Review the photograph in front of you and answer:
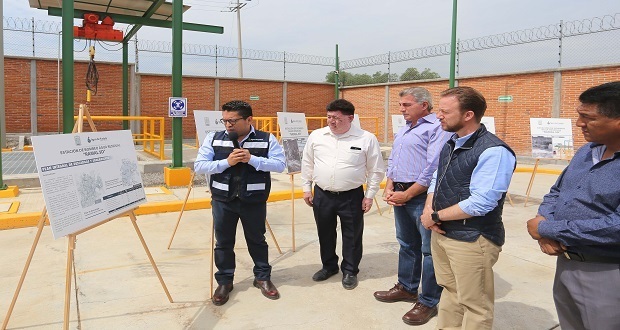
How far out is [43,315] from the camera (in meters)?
3.45

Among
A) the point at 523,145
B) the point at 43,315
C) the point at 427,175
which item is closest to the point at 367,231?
the point at 427,175

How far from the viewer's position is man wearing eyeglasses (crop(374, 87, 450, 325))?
3389 millimetres

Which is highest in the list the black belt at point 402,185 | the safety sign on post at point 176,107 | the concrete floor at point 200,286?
the safety sign on post at point 176,107

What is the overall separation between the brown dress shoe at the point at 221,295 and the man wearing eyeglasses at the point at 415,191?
4.27 ft

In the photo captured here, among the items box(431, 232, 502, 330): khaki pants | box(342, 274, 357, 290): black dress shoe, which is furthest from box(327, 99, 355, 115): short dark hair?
box(431, 232, 502, 330): khaki pants

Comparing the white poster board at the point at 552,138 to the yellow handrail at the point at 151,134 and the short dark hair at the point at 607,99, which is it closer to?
the short dark hair at the point at 607,99

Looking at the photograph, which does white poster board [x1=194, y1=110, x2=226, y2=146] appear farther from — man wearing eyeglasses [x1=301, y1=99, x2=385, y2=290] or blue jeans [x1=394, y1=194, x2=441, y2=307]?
blue jeans [x1=394, y1=194, x2=441, y2=307]

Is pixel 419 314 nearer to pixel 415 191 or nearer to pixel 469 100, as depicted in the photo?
pixel 415 191

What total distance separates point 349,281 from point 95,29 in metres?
9.98

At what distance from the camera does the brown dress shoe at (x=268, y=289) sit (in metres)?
3.81

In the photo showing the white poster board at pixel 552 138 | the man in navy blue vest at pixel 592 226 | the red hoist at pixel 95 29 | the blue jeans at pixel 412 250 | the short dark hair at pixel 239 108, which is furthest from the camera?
the red hoist at pixel 95 29

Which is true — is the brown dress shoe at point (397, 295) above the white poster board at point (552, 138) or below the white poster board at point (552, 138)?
below

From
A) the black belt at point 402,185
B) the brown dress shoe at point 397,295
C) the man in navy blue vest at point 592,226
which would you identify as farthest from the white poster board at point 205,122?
the man in navy blue vest at point 592,226

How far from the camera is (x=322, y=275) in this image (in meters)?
4.27
